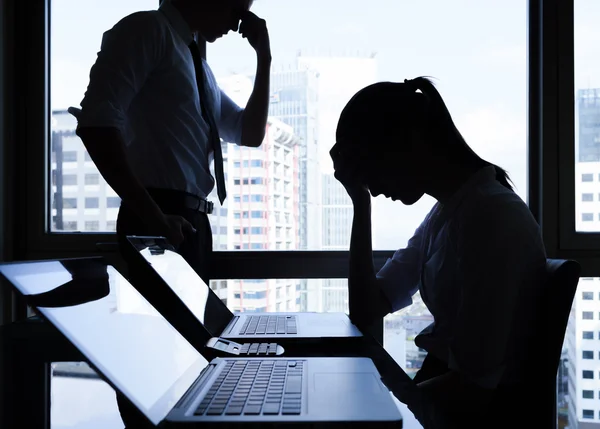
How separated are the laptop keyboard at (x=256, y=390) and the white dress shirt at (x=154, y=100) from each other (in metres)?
0.76

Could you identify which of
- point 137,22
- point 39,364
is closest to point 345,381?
point 39,364

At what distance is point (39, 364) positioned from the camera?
769 millimetres

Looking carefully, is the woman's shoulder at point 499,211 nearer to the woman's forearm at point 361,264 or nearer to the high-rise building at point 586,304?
the woman's forearm at point 361,264

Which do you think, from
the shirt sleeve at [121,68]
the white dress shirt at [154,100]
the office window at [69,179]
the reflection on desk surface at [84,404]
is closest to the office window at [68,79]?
the office window at [69,179]

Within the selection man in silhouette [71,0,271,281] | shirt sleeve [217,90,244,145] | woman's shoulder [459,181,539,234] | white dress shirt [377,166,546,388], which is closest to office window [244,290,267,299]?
man in silhouette [71,0,271,281]

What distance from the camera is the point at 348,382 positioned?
0.66m

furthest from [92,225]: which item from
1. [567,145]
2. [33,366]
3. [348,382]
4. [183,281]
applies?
[567,145]

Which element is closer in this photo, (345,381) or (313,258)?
(345,381)

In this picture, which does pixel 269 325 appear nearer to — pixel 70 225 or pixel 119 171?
pixel 119 171

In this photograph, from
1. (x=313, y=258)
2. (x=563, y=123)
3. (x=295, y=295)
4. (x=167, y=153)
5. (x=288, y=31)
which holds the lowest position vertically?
(x=295, y=295)

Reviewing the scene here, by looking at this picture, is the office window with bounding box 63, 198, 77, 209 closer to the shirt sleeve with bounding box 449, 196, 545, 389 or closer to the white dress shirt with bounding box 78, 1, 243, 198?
the white dress shirt with bounding box 78, 1, 243, 198

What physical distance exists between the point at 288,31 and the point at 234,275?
98cm

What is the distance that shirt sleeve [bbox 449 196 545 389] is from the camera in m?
0.89

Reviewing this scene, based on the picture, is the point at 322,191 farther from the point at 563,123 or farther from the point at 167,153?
the point at 563,123
